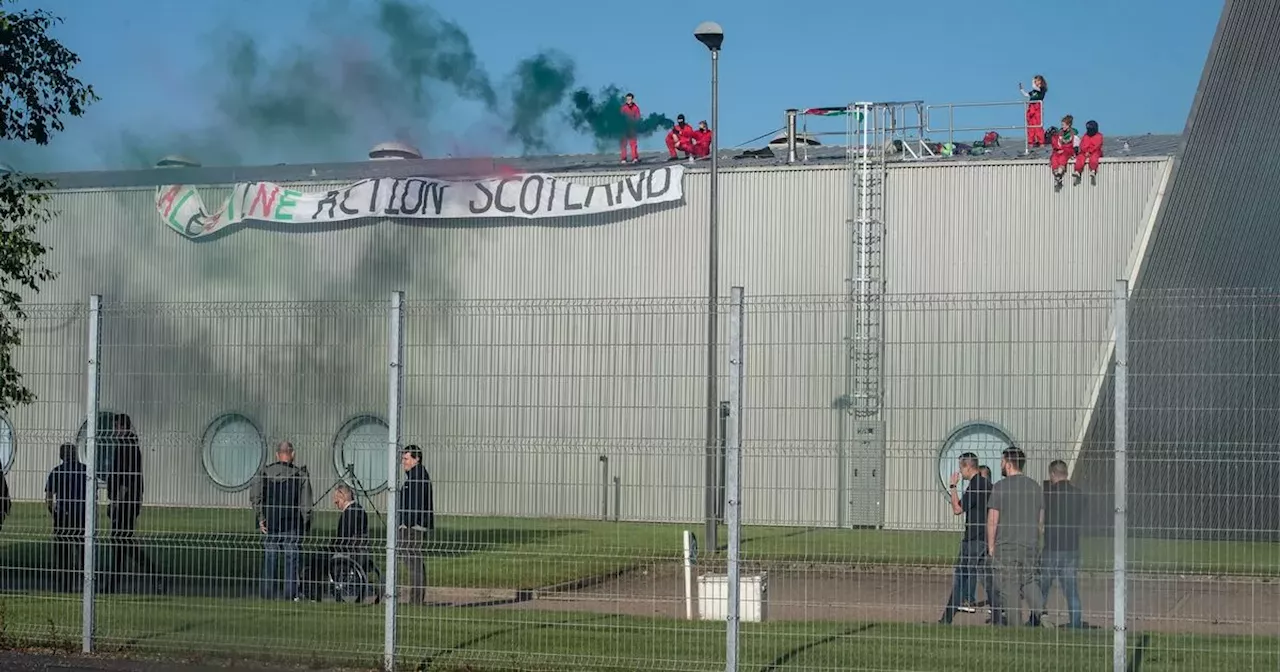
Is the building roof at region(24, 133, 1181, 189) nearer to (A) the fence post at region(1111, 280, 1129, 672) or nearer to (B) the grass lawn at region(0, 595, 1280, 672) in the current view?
(B) the grass lawn at region(0, 595, 1280, 672)

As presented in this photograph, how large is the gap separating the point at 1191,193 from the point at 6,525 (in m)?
14.7

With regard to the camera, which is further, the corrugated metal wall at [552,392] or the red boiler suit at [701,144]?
the red boiler suit at [701,144]

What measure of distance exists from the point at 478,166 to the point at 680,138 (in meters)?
4.17

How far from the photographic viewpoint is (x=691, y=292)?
2698cm

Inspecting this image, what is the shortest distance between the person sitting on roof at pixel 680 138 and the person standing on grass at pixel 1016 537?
21356 millimetres

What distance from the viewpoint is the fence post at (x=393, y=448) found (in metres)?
9.40

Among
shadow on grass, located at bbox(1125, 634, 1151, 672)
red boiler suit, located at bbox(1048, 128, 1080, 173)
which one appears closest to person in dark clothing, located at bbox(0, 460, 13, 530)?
shadow on grass, located at bbox(1125, 634, 1151, 672)

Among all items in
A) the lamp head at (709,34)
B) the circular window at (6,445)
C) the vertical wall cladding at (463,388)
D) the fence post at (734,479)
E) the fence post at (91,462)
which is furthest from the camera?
the lamp head at (709,34)

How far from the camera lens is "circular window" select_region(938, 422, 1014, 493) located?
28.0ft

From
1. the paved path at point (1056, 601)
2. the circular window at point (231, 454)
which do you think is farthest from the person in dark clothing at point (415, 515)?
the paved path at point (1056, 601)

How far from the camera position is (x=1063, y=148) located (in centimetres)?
2503

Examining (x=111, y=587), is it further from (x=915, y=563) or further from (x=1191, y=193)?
(x=1191, y=193)

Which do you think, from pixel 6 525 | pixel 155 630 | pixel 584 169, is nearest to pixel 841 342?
pixel 155 630

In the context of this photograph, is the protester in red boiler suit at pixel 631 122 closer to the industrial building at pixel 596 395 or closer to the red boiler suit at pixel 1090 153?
the red boiler suit at pixel 1090 153
